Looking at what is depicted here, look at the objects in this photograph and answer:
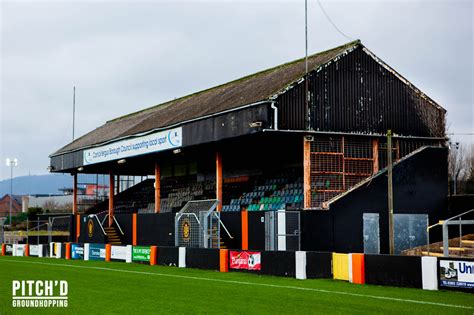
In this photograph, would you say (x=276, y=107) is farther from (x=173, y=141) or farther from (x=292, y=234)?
(x=173, y=141)

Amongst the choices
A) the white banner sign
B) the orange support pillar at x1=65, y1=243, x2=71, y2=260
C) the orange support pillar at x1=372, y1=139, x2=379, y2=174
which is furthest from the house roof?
the orange support pillar at x1=65, y1=243, x2=71, y2=260

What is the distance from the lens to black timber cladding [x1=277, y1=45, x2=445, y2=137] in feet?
115

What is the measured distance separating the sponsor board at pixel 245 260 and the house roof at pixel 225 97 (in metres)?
7.93

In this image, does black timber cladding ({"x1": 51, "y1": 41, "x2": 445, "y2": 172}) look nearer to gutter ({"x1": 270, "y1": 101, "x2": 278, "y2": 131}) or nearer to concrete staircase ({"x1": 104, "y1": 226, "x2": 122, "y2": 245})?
gutter ({"x1": 270, "y1": 101, "x2": 278, "y2": 131})

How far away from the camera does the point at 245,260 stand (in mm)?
29469

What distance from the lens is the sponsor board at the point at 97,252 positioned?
42125mm

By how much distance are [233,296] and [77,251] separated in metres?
26.9

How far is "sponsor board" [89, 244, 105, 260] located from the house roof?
24.6ft

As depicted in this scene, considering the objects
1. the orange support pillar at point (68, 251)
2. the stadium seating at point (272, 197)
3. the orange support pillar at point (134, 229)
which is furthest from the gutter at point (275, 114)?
the orange support pillar at point (68, 251)

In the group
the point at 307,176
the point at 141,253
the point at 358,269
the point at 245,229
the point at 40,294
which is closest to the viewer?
the point at 40,294

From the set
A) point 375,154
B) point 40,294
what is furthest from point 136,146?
point 40,294

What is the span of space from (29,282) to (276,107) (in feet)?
46.7

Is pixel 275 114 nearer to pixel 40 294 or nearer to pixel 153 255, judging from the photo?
pixel 153 255

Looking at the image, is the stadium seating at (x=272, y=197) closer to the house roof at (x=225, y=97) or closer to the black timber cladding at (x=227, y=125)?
the black timber cladding at (x=227, y=125)
